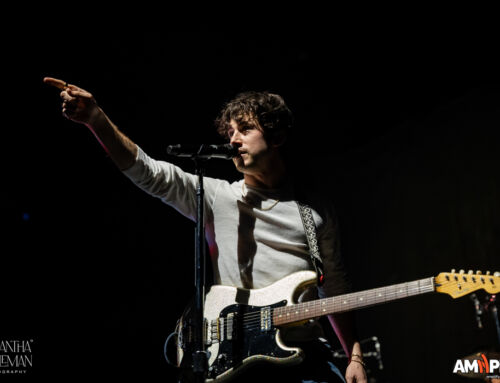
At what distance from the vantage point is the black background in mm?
4016

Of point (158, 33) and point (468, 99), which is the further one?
point (468, 99)

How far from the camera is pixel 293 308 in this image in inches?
89.7

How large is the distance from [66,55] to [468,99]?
4804 millimetres

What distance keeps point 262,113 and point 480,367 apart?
9.44ft

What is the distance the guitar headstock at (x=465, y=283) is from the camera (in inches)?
80.4

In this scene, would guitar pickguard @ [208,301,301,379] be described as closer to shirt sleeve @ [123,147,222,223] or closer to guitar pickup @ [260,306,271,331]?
guitar pickup @ [260,306,271,331]

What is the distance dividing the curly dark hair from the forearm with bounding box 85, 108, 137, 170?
2.70ft

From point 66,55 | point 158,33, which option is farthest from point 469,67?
point 66,55

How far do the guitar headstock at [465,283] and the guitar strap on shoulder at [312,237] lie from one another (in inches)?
25.4

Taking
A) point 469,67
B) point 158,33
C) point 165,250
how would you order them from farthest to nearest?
1. point 469,67
2. point 165,250
3. point 158,33

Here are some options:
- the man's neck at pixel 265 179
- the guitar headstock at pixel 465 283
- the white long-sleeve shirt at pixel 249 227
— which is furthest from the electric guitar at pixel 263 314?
the man's neck at pixel 265 179

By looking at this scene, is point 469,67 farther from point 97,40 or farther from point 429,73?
point 97,40

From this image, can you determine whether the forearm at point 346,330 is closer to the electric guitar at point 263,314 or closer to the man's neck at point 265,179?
the electric guitar at point 263,314

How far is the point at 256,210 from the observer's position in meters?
2.69
